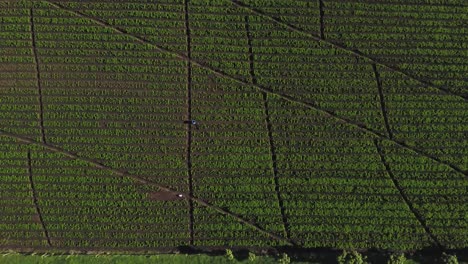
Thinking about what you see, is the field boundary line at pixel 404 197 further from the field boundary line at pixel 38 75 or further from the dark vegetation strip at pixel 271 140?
the field boundary line at pixel 38 75

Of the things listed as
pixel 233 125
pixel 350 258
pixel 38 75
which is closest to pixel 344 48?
pixel 233 125

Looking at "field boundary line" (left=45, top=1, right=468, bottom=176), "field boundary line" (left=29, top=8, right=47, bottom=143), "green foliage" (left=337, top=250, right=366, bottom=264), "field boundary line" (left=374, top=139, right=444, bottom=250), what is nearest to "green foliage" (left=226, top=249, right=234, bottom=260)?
"green foliage" (left=337, top=250, right=366, bottom=264)

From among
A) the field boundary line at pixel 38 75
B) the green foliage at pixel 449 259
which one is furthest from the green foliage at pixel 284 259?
the field boundary line at pixel 38 75

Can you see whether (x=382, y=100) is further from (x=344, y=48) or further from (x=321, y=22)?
(x=321, y=22)

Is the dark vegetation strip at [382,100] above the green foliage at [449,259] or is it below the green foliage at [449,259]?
above

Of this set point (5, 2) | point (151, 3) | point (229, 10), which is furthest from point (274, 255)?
point (5, 2)

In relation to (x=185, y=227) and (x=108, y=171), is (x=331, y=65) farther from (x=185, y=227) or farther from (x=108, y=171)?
(x=108, y=171)
